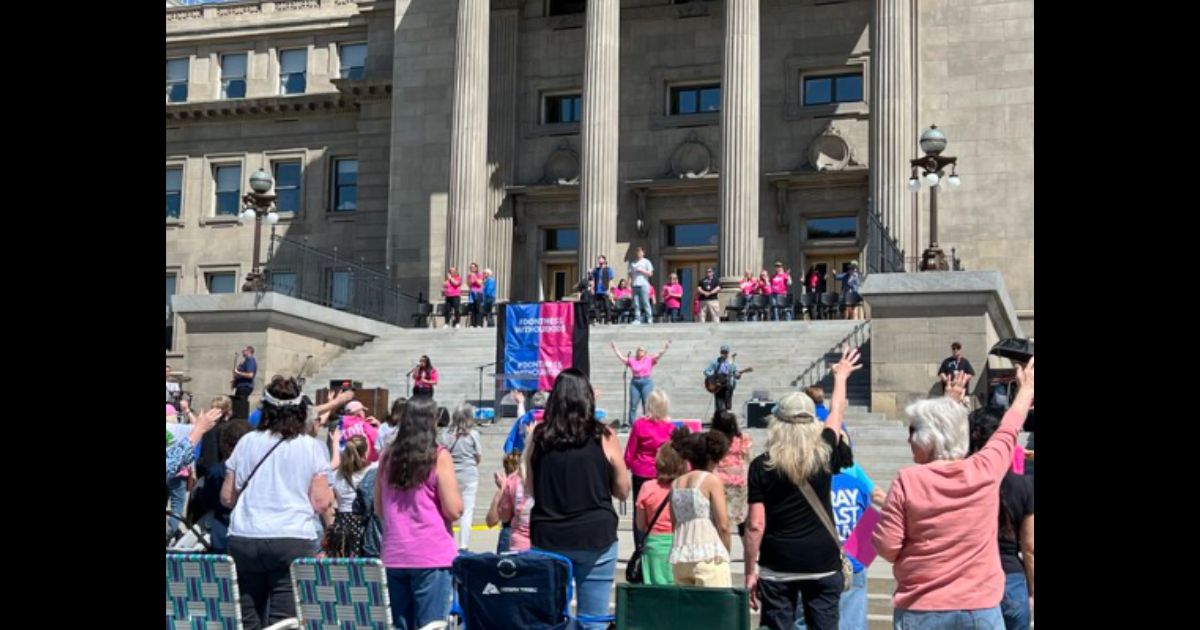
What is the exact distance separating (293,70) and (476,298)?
17.4 metres

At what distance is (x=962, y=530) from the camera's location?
20.7 ft

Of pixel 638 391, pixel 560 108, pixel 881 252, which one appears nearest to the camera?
pixel 638 391

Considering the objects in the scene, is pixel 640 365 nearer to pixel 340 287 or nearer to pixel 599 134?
pixel 599 134

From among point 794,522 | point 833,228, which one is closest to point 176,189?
point 833,228

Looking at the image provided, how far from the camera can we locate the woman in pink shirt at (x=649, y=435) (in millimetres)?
12438

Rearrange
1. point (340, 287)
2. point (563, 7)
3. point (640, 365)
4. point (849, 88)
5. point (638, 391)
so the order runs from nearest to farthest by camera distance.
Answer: point (640, 365), point (638, 391), point (849, 88), point (563, 7), point (340, 287)

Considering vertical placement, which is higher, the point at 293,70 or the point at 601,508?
the point at 293,70

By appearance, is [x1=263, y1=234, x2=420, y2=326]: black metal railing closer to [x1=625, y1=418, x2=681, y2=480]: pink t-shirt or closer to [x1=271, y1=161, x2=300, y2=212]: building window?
[x1=271, y1=161, x2=300, y2=212]: building window

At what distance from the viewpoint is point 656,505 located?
895cm

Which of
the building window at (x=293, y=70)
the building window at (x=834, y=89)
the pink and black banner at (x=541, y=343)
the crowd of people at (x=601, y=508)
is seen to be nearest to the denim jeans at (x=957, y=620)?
the crowd of people at (x=601, y=508)

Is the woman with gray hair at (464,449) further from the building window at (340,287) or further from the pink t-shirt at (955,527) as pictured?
the building window at (340,287)

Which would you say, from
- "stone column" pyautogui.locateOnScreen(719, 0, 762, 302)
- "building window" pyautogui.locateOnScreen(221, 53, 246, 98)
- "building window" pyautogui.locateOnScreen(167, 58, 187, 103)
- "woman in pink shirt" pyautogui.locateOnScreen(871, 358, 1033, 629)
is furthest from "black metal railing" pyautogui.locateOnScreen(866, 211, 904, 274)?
"building window" pyautogui.locateOnScreen(167, 58, 187, 103)
